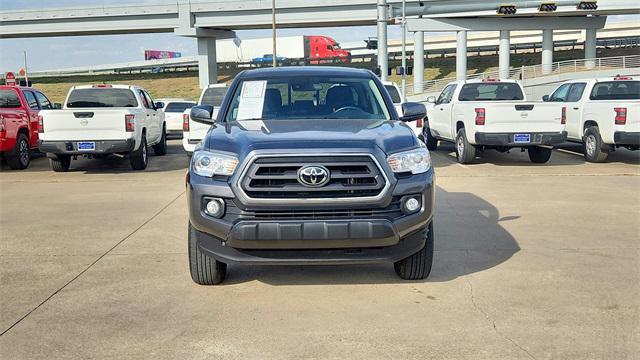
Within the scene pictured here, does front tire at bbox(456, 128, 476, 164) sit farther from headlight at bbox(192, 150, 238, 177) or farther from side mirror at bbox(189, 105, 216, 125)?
headlight at bbox(192, 150, 238, 177)

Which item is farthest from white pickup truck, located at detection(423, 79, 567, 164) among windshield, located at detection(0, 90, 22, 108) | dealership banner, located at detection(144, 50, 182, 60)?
dealership banner, located at detection(144, 50, 182, 60)

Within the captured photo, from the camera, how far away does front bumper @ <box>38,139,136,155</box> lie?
40.0 feet

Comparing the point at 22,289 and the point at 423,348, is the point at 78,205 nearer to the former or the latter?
the point at 22,289

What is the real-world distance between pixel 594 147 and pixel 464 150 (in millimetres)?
2777

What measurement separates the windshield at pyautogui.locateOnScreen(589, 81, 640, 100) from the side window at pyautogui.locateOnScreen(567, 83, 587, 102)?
1.49 feet

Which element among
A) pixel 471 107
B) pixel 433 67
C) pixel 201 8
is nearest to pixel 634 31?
pixel 433 67

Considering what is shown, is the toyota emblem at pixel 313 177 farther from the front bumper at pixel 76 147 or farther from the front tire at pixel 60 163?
the front tire at pixel 60 163

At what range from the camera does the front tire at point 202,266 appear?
515 cm

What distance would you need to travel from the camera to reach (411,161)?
4855 millimetres

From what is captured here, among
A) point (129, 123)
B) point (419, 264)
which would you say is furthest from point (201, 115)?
point (129, 123)

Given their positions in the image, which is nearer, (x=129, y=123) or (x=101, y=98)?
(x=129, y=123)

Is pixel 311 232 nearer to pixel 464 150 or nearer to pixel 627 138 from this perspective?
pixel 464 150

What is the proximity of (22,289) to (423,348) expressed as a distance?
11.1 feet

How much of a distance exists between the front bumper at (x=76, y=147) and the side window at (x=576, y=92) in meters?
9.98
